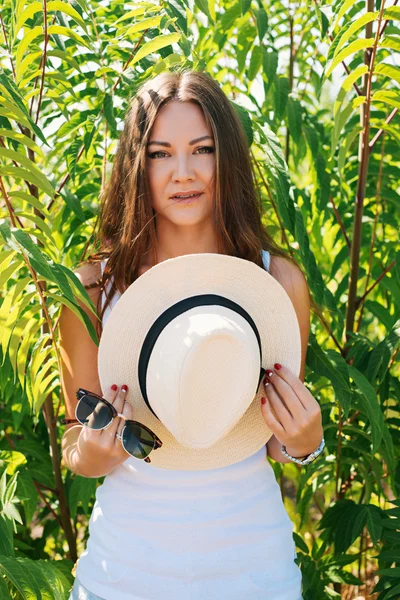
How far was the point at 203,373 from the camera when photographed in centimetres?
160

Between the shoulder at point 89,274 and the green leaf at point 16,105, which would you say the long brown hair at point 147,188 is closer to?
the shoulder at point 89,274

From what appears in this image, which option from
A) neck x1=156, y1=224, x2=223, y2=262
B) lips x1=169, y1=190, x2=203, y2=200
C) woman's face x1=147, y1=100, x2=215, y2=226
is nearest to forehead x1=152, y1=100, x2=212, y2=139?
woman's face x1=147, y1=100, x2=215, y2=226

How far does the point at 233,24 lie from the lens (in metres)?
2.39

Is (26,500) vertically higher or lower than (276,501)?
lower

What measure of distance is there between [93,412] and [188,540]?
0.36 meters

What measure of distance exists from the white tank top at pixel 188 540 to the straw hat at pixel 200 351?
0.05 meters

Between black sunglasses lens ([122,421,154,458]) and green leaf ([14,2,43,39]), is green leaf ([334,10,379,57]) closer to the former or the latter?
green leaf ([14,2,43,39])

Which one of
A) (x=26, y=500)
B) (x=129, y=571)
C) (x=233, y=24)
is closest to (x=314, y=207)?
(x=233, y=24)

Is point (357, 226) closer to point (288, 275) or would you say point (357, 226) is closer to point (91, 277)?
point (288, 275)

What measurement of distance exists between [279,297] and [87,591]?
0.76 meters

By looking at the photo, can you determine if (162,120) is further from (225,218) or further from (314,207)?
(314,207)

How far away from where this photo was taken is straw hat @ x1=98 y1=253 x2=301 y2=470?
5.13ft

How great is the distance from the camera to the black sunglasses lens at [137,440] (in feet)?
5.08

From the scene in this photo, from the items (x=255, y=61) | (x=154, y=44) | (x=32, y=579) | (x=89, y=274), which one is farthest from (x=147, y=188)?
(x=32, y=579)
